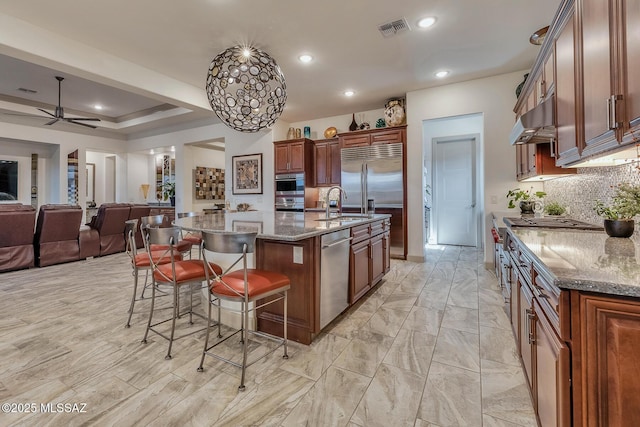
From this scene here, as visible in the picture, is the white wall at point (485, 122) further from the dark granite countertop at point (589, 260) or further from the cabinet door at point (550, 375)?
the cabinet door at point (550, 375)

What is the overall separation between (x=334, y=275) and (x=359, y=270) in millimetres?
530

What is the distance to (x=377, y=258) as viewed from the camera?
347 centimetres

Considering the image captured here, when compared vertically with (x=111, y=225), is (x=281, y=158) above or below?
above

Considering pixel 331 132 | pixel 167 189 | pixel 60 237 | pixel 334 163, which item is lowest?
pixel 60 237

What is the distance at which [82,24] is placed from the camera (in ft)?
10.3

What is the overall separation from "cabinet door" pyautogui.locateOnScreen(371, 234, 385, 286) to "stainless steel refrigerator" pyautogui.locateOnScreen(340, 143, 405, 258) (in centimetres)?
160

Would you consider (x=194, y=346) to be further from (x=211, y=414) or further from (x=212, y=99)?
(x=212, y=99)

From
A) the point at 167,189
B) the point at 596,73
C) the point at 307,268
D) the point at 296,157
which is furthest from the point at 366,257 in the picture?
the point at 167,189

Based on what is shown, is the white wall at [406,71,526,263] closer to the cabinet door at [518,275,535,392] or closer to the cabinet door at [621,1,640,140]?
the cabinet door at [518,275,535,392]

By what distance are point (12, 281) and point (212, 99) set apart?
3875mm

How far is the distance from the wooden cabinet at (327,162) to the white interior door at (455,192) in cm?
238

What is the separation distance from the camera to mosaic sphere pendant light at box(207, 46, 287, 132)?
265 cm

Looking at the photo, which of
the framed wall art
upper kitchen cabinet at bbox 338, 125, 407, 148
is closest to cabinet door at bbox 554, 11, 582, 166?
upper kitchen cabinet at bbox 338, 125, 407, 148

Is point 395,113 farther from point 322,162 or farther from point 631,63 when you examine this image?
point 631,63
